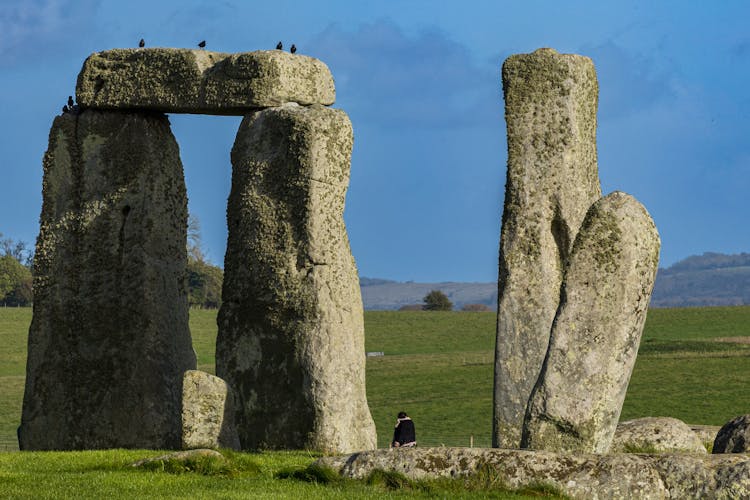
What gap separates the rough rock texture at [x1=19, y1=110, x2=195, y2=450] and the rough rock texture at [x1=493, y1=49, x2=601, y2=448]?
700 cm

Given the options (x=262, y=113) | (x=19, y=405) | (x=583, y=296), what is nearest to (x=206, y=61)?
(x=262, y=113)

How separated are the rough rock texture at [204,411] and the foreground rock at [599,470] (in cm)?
619

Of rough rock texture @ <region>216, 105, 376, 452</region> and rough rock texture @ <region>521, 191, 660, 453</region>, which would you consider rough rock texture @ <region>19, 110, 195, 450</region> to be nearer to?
rough rock texture @ <region>216, 105, 376, 452</region>

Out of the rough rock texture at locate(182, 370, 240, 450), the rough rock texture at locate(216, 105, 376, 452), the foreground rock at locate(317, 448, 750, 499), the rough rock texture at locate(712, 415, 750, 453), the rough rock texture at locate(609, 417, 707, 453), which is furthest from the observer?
the rough rock texture at locate(216, 105, 376, 452)

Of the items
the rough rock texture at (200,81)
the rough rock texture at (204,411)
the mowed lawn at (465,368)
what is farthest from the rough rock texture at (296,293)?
the mowed lawn at (465,368)

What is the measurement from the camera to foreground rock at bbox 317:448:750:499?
17.1m

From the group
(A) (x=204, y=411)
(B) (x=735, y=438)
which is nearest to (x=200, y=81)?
(A) (x=204, y=411)

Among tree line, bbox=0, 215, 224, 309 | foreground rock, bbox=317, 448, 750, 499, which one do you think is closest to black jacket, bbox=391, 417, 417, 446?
foreground rock, bbox=317, 448, 750, 499

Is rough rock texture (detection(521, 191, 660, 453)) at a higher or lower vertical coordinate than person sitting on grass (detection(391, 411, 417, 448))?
higher

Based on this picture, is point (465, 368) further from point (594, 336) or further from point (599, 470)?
point (599, 470)

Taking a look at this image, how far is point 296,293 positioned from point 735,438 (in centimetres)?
808

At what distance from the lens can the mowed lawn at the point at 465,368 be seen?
4447cm

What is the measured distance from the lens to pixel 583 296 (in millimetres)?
19062

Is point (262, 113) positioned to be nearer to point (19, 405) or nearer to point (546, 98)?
point (546, 98)
